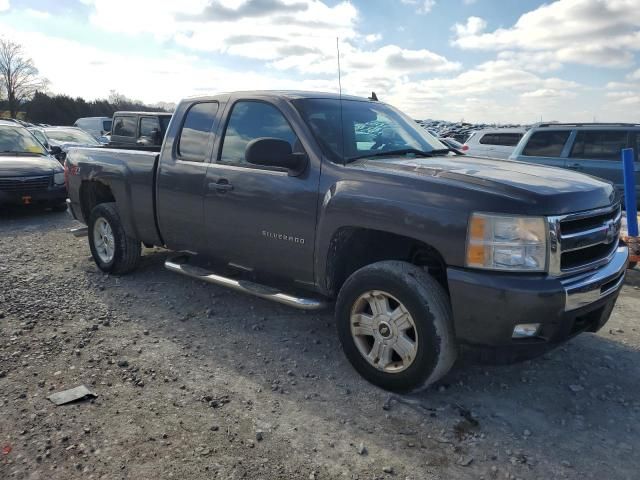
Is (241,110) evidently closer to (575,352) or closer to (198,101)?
(198,101)

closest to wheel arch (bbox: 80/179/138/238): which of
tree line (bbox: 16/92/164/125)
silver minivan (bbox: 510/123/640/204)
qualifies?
silver minivan (bbox: 510/123/640/204)

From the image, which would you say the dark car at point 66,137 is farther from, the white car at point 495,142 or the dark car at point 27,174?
Answer: the white car at point 495,142

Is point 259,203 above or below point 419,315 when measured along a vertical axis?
above

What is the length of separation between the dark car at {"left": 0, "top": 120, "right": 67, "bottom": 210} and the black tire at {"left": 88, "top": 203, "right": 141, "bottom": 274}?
3.98m

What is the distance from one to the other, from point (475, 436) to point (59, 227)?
7.67 m

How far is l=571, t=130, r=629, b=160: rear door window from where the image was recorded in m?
8.89

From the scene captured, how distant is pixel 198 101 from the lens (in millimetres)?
4668

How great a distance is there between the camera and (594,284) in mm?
2982

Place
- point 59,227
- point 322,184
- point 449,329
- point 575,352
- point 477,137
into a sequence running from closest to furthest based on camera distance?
point 449,329 < point 322,184 < point 575,352 < point 59,227 < point 477,137

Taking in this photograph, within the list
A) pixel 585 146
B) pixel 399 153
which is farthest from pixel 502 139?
pixel 399 153

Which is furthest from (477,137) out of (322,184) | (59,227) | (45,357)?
(45,357)

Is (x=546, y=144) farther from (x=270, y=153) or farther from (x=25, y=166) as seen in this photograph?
(x=25, y=166)

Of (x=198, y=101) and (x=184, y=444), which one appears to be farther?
(x=198, y=101)

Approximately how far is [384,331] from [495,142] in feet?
35.0
